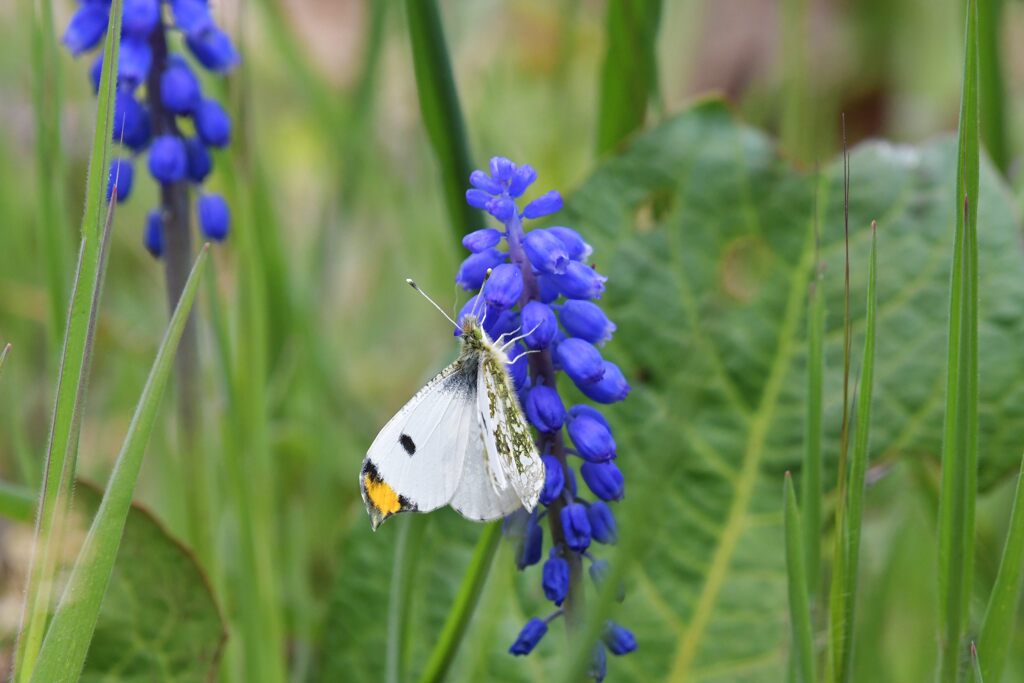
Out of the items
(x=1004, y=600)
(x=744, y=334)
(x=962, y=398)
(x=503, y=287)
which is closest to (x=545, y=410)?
(x=503, y=287)

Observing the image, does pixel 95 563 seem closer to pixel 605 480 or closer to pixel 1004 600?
pixel 605 480

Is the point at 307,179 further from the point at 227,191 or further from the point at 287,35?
the point at 227,191

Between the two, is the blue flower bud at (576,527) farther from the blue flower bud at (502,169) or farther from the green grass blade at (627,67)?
the green grass blade at (627,67)

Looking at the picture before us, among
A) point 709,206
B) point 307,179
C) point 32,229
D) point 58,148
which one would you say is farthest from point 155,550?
point 307,179

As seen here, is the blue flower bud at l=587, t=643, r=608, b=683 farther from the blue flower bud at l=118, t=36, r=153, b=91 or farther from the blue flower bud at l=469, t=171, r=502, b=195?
the blue flower bud at l=118, t=36, r=153, b=91

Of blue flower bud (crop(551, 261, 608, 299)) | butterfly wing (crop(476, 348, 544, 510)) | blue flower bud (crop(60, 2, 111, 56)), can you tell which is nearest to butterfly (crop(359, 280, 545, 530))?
butterfly wing (crop(476, 348, 544, 510))

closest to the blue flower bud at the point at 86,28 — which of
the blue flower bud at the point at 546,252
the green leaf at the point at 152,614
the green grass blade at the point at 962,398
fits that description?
the green leaf at the point at 152,614
